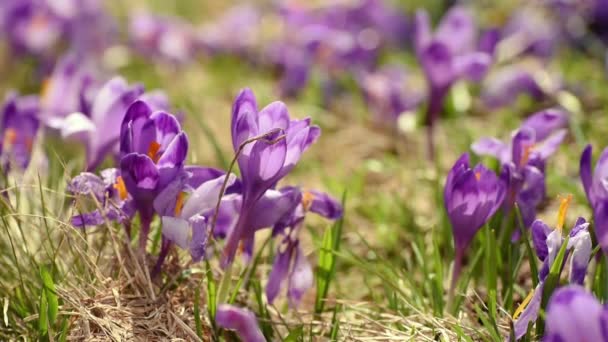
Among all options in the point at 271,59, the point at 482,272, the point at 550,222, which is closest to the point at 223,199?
the point at 482,272

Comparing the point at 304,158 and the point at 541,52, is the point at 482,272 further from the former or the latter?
the point at 541,52

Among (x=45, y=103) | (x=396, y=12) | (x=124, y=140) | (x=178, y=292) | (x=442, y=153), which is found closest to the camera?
(x=124, y=140)

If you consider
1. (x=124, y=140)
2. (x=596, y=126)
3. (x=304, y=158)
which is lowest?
(x=304, y=158)

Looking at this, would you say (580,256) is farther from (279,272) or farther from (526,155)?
(279,272)

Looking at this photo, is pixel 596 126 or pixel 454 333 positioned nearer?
pixel 454 333

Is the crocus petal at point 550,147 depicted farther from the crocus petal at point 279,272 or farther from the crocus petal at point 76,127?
the crocus petal at point 76,127

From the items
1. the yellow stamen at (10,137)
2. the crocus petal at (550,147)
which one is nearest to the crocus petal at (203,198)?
the crocus petal at (550,147)

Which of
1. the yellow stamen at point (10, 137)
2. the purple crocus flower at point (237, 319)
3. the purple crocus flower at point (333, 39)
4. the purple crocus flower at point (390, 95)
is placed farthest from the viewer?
the purple crocus flower at point (333, 39)
